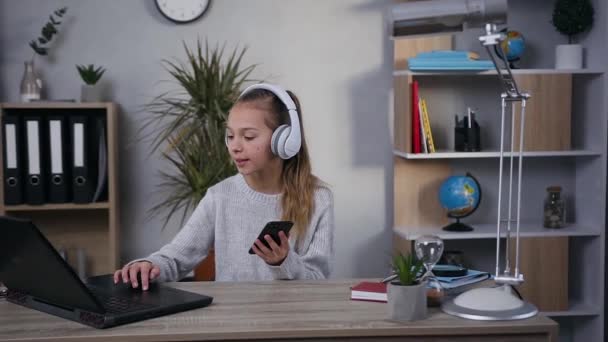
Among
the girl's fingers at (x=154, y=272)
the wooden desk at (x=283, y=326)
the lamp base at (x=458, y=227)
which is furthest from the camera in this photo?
the lamp base at (x=458, y=227)

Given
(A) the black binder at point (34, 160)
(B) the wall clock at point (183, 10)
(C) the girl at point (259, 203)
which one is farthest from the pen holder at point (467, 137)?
(A) the black binder at point (34, 160)

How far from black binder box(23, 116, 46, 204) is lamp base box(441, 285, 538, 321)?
224 cm

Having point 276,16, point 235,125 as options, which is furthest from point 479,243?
point 235,125

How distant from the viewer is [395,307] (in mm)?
1646

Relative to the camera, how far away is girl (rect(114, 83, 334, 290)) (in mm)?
2186

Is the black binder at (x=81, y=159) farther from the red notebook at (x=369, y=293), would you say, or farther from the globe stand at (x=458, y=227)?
the red notebook at (x=369, y=293)

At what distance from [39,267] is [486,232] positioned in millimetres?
2367

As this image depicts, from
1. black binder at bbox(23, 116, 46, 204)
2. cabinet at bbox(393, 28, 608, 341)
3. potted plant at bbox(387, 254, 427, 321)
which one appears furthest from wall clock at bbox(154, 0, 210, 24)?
potted plant at bbox(387, 254, 427, 321)

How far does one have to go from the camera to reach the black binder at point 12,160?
340cm

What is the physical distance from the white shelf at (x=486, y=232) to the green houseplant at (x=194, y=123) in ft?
2.83

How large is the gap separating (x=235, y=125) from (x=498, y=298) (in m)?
0.90

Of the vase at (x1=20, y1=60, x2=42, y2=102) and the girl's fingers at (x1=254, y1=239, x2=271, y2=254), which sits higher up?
the vase at (x1=20, y1=60, x2=42, y2=102)

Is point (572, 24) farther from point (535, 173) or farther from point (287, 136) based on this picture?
point (287, 136)

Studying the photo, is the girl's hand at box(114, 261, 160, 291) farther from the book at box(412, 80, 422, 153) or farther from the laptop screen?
the book at box(412, 80, 422, 153)
